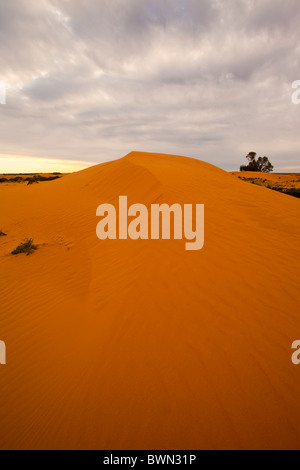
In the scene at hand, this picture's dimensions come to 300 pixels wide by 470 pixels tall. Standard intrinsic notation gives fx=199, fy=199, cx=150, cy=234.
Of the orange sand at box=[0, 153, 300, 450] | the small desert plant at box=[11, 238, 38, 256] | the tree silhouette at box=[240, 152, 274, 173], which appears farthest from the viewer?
the tree silhouette at box=[240, 152, 274, 173]

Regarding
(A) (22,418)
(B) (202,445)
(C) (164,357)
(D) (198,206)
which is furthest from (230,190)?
(A) (22,418)

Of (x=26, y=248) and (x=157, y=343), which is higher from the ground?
(x=26, y=248)

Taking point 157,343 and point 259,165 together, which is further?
point 259,165

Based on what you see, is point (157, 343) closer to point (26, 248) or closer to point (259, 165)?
point (26, 248)

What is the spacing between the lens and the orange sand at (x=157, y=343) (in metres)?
1.93

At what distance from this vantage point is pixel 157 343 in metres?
2.65

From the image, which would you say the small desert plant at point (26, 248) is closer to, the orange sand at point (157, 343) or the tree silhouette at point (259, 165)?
the orange sand at point (157, 343)

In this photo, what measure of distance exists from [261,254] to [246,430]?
10.0 feet

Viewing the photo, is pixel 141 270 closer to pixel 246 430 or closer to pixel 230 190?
pixel 246 430

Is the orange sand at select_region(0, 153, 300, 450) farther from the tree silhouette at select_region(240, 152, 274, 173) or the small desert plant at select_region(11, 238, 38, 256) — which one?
the tree silhouette at select_region(240, 152, 274, 173)

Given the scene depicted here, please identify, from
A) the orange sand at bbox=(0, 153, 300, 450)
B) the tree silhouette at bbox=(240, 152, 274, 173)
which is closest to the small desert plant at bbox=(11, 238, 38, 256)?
the orange sand at bbox=(0, 153, 300, 450)

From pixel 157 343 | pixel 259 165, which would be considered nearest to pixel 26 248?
pixel 157 343

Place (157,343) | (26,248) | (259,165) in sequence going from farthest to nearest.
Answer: (259,165), (26,248), (157,343)

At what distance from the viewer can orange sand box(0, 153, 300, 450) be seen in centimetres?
193
